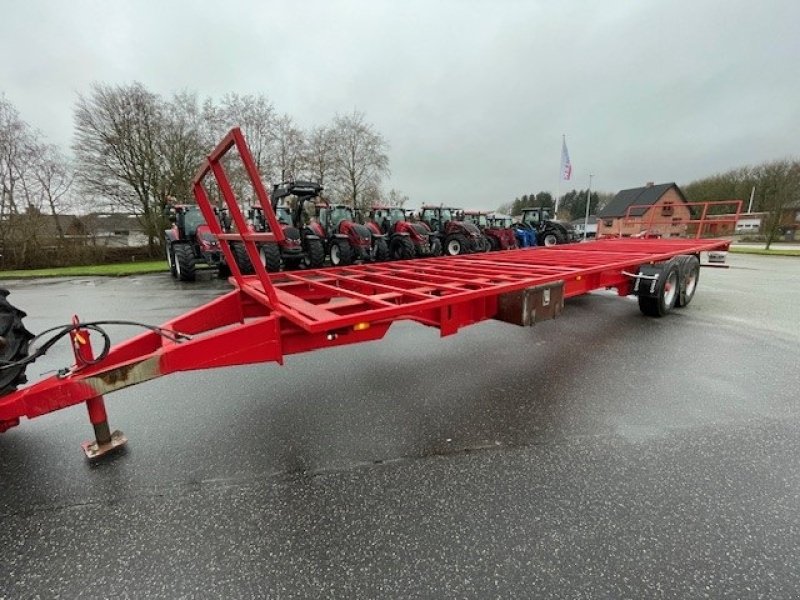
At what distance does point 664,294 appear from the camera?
5586mm

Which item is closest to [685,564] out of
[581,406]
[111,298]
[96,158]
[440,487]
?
[440,487]

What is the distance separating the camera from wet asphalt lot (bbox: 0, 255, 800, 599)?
162 cm

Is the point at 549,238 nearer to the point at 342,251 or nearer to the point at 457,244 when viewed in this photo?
the point at 457,244

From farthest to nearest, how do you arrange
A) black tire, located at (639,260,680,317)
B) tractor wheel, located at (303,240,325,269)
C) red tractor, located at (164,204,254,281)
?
tractor wheel, located at (303,240,325,269) < red tractor, located at (164,204,254,281) < black tire, located at (639,260,680,317)

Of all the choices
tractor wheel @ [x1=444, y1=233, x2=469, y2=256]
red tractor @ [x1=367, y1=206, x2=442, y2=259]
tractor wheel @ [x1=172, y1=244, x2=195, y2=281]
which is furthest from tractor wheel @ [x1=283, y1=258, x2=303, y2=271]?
tractor wheel @ [x1=444, y1=233, x2=469, y2=256]

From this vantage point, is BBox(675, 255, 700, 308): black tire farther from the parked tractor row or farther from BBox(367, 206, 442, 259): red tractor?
BBox(367, 206, 442, 259): red tractor

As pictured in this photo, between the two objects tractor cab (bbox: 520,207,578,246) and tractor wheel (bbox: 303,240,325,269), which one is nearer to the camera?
tractor wheel (bbox: 303,240,325,269)

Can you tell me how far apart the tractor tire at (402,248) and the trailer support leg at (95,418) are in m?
11.3

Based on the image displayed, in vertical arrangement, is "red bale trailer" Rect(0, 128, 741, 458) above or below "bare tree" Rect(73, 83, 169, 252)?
below

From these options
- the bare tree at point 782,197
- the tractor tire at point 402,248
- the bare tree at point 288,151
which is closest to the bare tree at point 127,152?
the bare tree at point 288,151

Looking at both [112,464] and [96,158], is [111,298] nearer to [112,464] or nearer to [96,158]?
[112,464]

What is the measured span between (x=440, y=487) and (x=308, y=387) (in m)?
1.74

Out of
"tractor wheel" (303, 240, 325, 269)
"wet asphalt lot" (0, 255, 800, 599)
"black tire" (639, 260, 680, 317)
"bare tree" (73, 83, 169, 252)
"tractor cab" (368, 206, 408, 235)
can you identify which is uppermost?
"bare tree" (73, 83, 169, 252)

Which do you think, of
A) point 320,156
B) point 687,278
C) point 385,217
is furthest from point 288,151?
point 687,278
